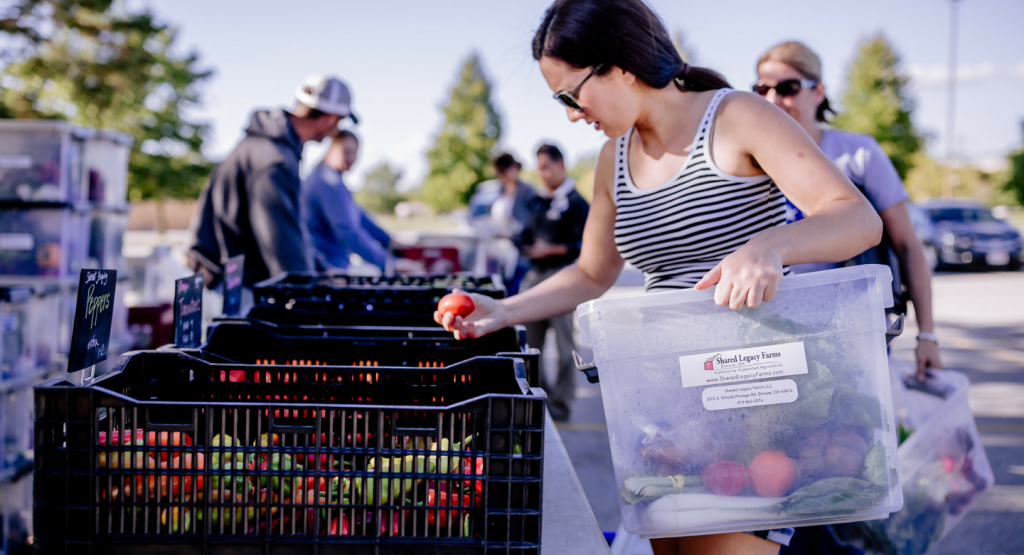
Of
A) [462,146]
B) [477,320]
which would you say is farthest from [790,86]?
[462,146]

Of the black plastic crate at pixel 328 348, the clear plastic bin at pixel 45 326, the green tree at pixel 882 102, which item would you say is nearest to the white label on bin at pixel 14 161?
the clear plastic bin at pixel 45 326

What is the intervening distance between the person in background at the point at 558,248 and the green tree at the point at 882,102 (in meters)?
34.1

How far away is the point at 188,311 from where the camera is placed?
1.81m

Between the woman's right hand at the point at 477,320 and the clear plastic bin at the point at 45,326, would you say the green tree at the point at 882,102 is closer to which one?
the clear plastic bin at the point at 45,326

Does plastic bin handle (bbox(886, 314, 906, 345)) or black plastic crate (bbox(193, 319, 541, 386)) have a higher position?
plastic bin handle (bbox(886, 314, 906, 345))

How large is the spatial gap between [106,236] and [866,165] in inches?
193

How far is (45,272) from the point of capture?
451 cm

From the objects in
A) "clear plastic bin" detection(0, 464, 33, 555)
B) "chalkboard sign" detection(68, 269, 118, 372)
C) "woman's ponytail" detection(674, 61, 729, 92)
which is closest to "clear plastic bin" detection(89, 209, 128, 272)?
"clear plastic bin" detection(0, 464, 33, 555)

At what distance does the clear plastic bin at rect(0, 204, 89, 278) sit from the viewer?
4.45 metres

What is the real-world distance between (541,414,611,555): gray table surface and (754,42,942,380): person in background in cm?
132

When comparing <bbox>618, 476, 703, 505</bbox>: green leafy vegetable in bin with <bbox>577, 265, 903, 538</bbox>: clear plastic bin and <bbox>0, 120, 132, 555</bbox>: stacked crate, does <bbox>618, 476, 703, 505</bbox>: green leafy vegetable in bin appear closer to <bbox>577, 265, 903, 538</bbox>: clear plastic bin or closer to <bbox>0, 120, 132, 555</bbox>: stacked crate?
<bbox>577, 265, 903, 538</bbox>: clear plastic bin

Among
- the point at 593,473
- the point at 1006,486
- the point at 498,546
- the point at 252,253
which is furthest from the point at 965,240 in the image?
the point at 498,546

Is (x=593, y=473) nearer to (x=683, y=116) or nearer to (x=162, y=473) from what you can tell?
(x=683, y=116)

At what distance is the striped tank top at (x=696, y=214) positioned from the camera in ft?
5.19
